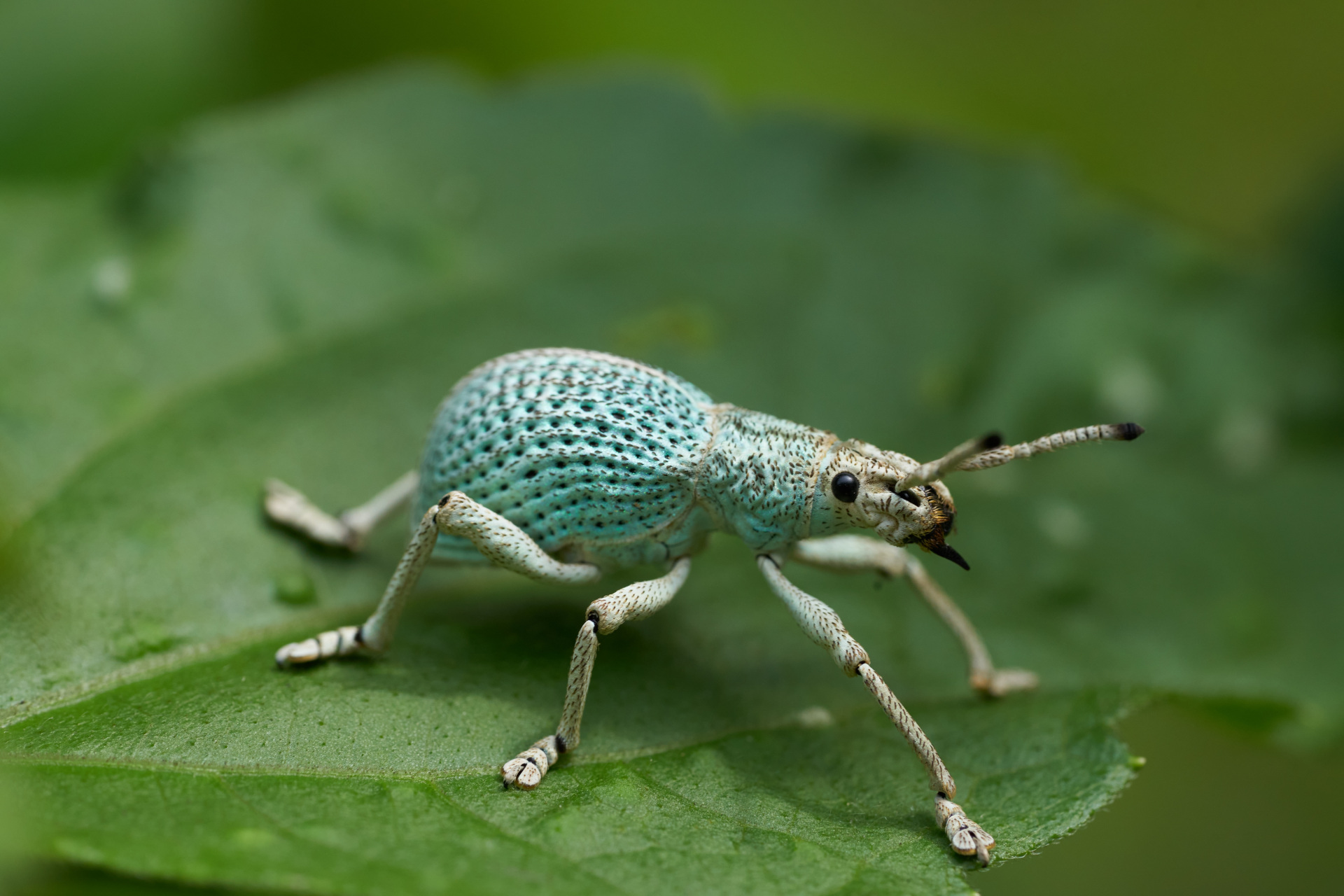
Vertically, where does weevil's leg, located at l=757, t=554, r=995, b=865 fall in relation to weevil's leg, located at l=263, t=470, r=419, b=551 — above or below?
below

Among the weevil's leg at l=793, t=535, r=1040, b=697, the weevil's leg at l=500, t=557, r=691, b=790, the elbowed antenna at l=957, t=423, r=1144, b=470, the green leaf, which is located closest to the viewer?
the green leaf

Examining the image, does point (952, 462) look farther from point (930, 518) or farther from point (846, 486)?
point (846, 486)

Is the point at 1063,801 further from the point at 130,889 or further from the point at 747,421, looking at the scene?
the point at 130,889

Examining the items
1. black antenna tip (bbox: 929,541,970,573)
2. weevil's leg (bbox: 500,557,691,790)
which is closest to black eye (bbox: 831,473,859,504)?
black antenna tip (bbox: 929,541,970,573)

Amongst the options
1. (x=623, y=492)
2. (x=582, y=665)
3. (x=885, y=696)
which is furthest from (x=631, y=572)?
(x=885, y=696)

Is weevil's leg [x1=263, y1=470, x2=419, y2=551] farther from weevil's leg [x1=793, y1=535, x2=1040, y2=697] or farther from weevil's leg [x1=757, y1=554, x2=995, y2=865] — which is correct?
weevil's leg [x1=793, y1=535, x2=1040, y2=697]

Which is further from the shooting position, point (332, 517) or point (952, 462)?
point (332, 517)

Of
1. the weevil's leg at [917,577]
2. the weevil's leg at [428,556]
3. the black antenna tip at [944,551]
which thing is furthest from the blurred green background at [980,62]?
the weevil's leg at [428,556]
